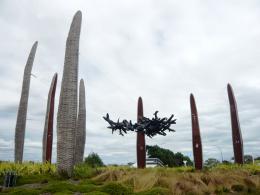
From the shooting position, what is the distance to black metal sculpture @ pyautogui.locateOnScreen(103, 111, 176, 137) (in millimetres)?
17109

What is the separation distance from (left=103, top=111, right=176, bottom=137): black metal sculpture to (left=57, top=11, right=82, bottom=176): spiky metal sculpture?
3887 mm

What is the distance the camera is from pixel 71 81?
14.1m

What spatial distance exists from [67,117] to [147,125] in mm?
5257

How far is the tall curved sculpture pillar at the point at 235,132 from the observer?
19.8m

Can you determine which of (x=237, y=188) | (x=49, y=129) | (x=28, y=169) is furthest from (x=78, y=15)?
(x=237, y=188)

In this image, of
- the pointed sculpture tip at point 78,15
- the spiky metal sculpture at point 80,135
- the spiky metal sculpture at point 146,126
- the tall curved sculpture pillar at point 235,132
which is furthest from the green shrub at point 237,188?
the pointed sculpture tip at point 78,15

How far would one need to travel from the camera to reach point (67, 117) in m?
13.6

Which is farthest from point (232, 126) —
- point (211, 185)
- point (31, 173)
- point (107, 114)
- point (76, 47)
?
point (31, 173)

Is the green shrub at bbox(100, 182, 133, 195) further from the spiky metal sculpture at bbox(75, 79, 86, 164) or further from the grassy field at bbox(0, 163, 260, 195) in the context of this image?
the spiky metal sculpture at bbox(75, 79, 86, 164)

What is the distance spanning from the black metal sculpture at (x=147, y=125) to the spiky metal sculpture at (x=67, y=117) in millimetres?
3887

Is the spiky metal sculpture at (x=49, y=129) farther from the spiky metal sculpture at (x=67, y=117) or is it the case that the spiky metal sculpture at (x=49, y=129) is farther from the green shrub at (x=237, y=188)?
the green shrub at (x=237, y=188)

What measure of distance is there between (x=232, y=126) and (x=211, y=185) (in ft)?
31.8

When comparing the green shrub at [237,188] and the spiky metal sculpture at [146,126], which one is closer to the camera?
the green shrub at [237,188]

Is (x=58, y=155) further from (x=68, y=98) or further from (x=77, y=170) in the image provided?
(x=68, y=98)
